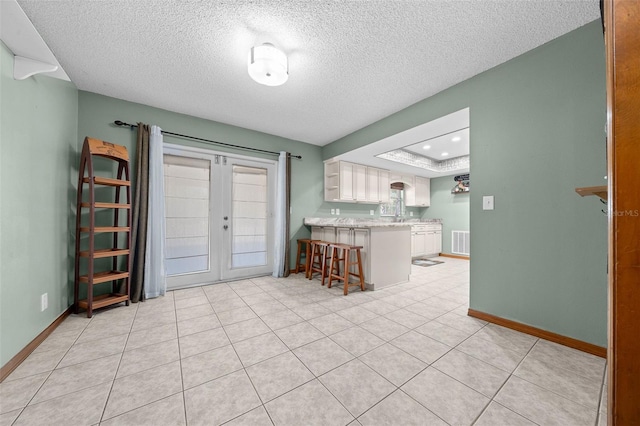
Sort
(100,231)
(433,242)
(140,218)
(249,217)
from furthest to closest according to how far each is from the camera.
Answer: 1. (433,242)
2. (249,217)
3. (140,218)
4. (100,231)

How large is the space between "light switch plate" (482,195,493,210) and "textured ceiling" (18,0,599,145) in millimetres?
1283

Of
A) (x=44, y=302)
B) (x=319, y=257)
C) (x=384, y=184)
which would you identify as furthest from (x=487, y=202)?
(x=44, y=302)

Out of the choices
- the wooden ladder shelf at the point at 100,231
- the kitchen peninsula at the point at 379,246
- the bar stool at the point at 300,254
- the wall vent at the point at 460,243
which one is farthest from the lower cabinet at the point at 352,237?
the wall vent at the point at 460,243

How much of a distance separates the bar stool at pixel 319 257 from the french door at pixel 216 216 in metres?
0.79

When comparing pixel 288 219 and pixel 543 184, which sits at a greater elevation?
pixel 543 184

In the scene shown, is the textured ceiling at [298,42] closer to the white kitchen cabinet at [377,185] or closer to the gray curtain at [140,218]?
the gray curtain at [140,218]

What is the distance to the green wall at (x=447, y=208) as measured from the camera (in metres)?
5.92

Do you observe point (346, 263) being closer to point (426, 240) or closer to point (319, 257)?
point (319, 257)

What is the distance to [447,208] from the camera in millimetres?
6273

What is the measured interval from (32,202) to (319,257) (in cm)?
344

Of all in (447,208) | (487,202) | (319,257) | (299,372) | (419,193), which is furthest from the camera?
(419,193)

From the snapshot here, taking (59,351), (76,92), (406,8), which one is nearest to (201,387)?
(59,351)

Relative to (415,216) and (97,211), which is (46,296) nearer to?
(97,211)

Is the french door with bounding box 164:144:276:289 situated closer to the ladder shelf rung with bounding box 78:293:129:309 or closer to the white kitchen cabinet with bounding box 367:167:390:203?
the ladder shelf rung with bounding box 78:293:129:309
